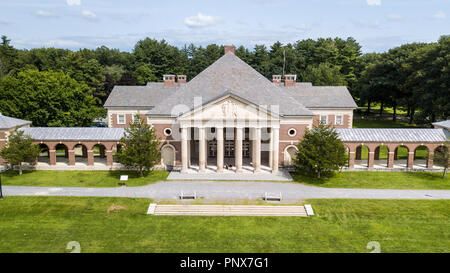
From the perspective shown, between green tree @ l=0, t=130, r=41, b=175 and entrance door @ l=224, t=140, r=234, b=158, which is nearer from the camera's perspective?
green tree @ l=0, t=130, r=41, b=175

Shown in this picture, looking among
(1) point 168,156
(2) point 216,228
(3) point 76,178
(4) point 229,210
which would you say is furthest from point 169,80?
(2) point 216,228

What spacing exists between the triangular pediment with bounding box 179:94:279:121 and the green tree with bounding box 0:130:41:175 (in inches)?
729

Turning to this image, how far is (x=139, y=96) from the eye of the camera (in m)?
64.1

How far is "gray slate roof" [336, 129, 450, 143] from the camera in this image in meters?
46.3

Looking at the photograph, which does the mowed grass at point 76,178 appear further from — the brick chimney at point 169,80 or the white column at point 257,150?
the brick chimney at point 169,80

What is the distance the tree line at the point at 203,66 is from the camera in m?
56.5

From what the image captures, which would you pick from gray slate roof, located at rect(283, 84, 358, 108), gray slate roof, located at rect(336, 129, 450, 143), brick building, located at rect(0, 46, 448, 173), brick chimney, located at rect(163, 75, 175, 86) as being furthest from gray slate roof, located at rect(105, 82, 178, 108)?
gray slate roof, located at rect(336, 129, 450, 143)

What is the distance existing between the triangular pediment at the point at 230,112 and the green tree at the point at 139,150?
15.4ft

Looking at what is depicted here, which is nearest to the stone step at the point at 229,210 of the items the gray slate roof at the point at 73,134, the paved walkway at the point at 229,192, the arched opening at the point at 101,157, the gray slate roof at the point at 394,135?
the paved walkway at the point at 229,192

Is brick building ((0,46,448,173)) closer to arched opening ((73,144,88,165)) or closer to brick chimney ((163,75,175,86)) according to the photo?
arched opening ((73,144,88,165))

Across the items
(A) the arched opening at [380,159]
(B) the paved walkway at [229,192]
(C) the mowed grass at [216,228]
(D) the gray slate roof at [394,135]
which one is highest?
(D) the gray slate roof at [394,135]

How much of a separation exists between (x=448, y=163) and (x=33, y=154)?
48400 mm

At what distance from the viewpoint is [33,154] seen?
146ft

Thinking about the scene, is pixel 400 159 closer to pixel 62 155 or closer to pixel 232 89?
pixel 232 89
